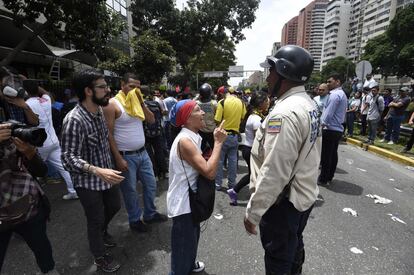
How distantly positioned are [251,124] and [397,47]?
150 feet

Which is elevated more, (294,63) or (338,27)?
(338,27)

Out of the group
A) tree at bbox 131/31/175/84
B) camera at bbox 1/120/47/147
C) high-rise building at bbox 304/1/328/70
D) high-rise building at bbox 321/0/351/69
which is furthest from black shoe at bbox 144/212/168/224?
high-rise building at bbox 304/1/328/70

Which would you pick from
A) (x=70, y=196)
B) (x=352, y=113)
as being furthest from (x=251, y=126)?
(x=352, y=113)

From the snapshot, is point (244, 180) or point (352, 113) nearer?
point (244, 180)

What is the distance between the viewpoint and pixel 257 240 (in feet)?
10.4

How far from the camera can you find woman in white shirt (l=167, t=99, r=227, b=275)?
197 centimetres

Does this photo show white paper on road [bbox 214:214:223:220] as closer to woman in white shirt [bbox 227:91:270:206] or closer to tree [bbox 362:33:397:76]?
woman in white shirt [bbox 227:91:270:206]

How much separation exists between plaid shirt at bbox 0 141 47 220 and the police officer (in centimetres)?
156

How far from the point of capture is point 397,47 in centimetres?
3822

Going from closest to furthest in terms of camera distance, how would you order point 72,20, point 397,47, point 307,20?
point 72,20 → point 397,47 → point 307,20

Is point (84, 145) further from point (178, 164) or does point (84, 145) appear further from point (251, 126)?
point (251, 126)

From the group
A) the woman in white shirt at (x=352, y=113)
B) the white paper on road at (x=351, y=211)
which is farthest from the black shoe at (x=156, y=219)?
the woman in white shirt at (x=352, y=113)

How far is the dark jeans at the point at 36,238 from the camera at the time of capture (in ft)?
6.09

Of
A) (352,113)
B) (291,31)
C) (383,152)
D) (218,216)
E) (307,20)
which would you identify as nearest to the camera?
(218,216)
